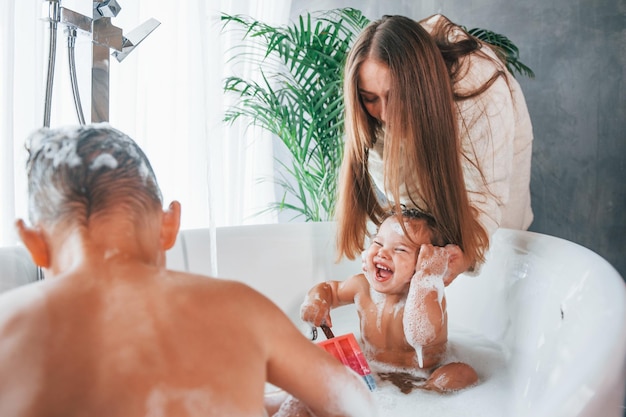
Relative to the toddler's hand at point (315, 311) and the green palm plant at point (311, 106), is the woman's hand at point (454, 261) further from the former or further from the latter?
the green palm plant at point (311, 106)

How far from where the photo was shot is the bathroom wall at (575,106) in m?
2.24

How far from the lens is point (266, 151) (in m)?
2.25

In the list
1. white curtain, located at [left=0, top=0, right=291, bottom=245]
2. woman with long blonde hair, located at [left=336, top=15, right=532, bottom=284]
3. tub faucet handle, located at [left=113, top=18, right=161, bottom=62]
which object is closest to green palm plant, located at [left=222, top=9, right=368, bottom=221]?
white curtain, located at [left=0, top=0, right=291, bottom=245]

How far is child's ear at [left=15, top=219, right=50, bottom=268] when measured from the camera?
1.49 ft

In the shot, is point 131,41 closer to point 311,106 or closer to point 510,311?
point 510,311

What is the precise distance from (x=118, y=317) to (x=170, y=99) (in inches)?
54.2

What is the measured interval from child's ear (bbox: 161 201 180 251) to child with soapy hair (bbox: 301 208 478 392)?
50cm

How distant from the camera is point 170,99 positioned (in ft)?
5.60

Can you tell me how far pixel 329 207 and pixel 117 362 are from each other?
62.8 inches

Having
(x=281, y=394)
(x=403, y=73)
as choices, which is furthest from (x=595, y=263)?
(x=281, y=394)

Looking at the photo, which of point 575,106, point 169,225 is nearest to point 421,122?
point 169,225

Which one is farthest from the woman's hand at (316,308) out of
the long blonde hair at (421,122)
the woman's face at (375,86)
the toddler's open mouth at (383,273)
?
the woman's face at (375,86)

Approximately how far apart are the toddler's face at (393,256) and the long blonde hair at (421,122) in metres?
0.04

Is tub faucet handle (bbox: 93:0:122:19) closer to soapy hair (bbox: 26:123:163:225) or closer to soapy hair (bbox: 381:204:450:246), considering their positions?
soapy hair (bbox: 26:123:163:225)
